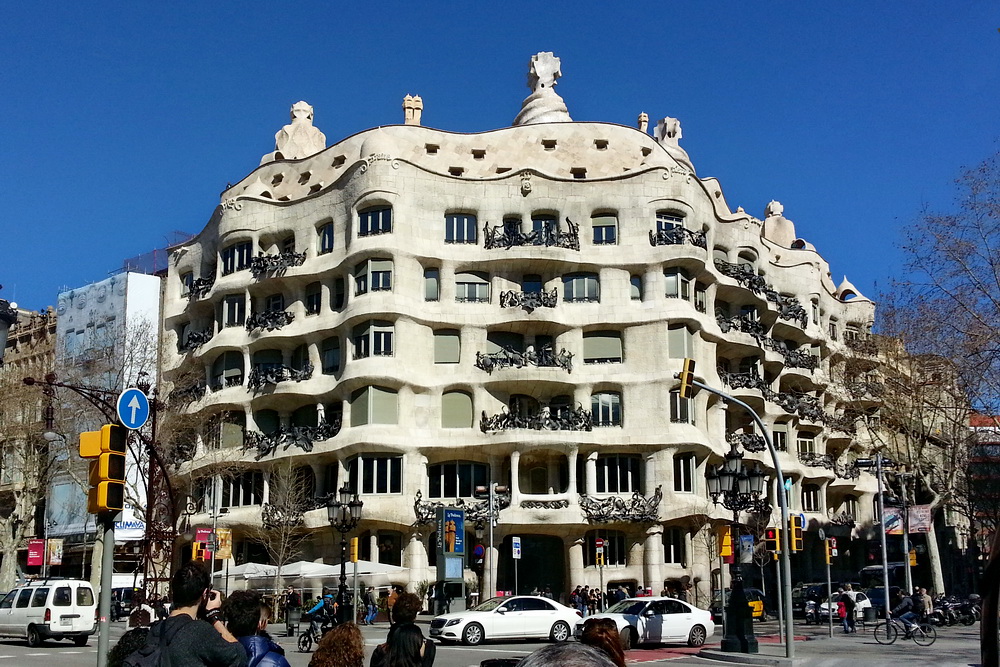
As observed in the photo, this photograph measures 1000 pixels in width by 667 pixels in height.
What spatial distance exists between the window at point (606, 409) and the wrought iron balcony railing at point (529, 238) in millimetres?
6828

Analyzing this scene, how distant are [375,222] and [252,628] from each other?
44424mm

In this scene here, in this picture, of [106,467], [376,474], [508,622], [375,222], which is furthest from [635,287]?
[106,467]

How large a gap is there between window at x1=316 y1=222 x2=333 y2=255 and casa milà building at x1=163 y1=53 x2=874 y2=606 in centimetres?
8

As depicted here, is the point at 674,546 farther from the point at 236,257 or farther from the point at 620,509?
the point at 236,257

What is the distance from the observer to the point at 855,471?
6581 cm

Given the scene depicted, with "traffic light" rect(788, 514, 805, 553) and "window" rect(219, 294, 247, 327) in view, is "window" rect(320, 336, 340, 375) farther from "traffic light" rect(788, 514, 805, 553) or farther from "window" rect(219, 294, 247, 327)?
"traffic light" rect(788, 514, 805, 553)

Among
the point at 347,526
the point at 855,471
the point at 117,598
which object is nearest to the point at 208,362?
the point at 117,598

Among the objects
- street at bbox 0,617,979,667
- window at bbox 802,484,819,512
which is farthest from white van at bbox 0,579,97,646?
window at bbox 802,484,819,512

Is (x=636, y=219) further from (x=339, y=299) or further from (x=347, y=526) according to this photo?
(x=347, y=526)

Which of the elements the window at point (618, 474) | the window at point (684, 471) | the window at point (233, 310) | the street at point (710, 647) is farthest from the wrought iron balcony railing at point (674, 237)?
the street at point (710, 647)

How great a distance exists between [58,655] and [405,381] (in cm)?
2457

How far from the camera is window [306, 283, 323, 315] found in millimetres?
53719

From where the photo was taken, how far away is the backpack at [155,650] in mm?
6402

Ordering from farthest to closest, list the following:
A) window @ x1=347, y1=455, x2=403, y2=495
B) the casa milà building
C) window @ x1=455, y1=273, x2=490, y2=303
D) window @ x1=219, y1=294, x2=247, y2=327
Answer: window @ x1=219, y1=294, x2=247, y2=327 → window @ x1=455, y1=273, x2=490, y2=303 → the casa milà building → window @ x1=347, y1=455, x2=403, y2=495
